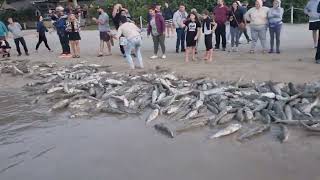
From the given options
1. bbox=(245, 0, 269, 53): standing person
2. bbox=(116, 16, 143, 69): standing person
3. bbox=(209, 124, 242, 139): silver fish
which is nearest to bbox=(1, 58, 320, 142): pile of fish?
bbox=(209, 124, 242, 139): silver fish

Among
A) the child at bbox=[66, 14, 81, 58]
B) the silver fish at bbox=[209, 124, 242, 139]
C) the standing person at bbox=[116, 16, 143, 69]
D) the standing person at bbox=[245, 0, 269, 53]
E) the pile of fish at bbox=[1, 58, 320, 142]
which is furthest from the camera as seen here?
the child at bbox=[66, 14, 81, 58]

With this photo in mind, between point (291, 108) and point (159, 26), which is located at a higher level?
point (159, 26)

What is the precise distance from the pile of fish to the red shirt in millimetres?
4157

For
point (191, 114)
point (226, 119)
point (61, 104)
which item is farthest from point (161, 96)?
point (61, 104)

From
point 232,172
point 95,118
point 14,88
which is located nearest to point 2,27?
point 14,88

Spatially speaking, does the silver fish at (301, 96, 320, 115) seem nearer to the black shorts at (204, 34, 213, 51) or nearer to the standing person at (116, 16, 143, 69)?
the black shorts at (204, 34, 213, 51)

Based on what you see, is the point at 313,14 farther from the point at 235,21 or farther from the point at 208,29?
the point at 208,29

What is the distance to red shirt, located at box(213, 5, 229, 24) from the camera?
16.7 m

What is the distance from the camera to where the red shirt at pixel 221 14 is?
16.7 meters

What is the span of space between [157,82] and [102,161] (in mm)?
4739

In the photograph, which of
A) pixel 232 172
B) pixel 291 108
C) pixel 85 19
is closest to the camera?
pixel 232 172

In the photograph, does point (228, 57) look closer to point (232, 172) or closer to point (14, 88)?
point (14, 88)

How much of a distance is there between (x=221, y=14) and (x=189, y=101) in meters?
7.31

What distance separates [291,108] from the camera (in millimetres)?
9203
